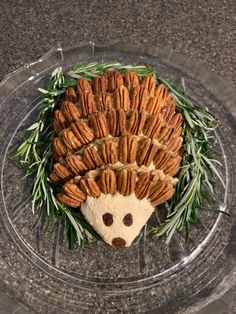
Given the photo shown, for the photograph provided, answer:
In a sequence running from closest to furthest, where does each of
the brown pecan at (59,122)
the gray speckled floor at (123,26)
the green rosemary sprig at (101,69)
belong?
the brown pecan at (59,122) → the green rosemary sprig at (101,69) → the gray speckled floor at (123,26)

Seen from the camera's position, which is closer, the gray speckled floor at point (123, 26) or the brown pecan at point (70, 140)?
the brown pecan at point (70, 140)

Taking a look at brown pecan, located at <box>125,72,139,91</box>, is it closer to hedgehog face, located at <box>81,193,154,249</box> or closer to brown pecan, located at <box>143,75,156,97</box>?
brown pecan, located at <box>143,75,156,97</box>

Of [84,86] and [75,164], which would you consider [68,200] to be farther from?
[84,86]

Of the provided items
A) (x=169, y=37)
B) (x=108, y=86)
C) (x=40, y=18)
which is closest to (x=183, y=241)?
(x=108, y=86)

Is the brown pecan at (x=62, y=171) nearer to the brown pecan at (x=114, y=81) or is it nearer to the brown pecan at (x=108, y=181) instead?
the brown pecan at (x=108, y=181)

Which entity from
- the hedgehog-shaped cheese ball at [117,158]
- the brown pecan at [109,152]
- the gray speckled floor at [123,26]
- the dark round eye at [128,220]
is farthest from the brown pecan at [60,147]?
the gray speckled floor at [123,26]

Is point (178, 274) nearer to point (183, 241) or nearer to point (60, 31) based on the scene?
point (183, 241)
